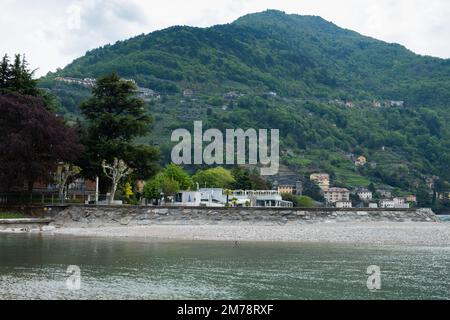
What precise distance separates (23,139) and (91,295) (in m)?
34.4

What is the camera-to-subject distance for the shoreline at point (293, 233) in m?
39.3

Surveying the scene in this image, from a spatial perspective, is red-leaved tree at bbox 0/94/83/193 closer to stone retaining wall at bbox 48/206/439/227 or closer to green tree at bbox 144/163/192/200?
stone retaining wall at bbox 48/206/439/227

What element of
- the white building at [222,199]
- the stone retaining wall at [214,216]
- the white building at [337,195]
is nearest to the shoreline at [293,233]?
the stone retaining wall at [214,216]

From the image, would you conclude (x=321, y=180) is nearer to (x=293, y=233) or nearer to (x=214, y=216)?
(x=214, y=216)

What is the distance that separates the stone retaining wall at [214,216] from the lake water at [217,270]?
11.4m

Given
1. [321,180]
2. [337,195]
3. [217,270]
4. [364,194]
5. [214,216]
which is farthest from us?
[321,180]

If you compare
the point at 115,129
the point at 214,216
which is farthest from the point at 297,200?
the point at 214,216

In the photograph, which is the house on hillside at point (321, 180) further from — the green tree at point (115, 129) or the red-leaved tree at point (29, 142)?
the red-leaved tree at point (29, 142)

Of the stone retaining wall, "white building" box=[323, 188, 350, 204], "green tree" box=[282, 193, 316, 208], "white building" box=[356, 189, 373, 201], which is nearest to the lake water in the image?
the stone retaining wall

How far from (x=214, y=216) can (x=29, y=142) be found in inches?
618

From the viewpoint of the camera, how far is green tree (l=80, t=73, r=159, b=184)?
190 ft

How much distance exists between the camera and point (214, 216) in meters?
48.4
